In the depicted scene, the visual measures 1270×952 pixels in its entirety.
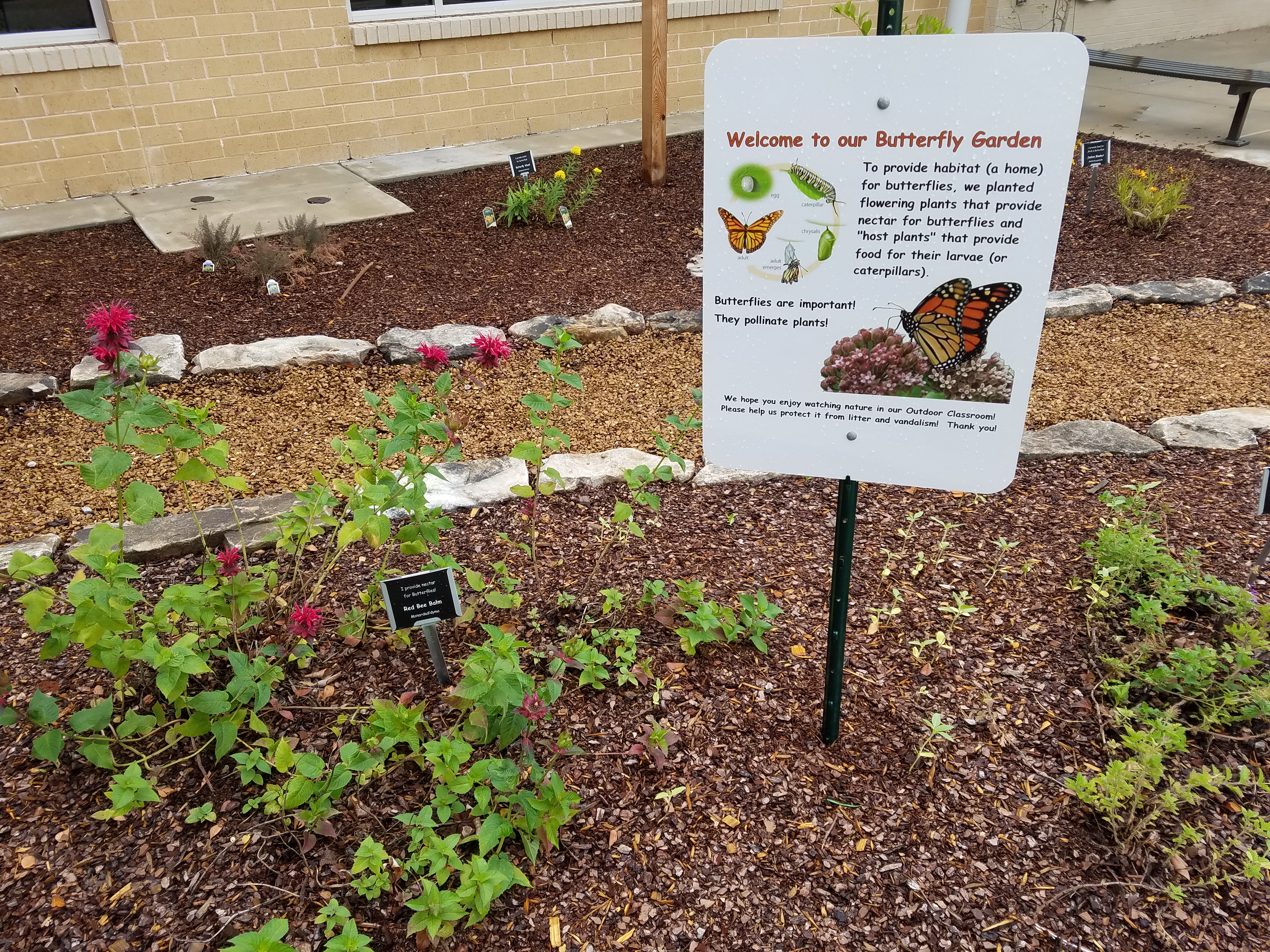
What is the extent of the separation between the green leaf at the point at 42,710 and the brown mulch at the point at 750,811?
21 cm

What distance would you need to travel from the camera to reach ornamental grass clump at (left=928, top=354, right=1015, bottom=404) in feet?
5.20

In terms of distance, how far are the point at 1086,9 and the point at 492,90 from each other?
8042mm

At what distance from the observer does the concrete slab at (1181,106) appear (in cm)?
769

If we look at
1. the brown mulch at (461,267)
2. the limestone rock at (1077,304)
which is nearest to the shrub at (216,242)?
the brown mulch at (461,267)

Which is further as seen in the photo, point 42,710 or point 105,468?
point 42,710

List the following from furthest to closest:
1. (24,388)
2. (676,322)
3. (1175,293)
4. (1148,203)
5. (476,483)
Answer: (1148,203), (1175,293), (676,322), (24,388), (476,483)

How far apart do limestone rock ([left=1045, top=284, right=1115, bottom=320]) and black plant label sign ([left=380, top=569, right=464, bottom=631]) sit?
397 cm

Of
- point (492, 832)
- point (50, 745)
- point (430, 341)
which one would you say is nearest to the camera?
point (492, 832)

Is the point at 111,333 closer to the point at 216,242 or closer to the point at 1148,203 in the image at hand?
the point at 216,242

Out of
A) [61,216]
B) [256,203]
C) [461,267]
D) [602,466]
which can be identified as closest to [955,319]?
[602,466]

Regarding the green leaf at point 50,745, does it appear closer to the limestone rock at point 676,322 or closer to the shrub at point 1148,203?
the limestone rock at point 676,322

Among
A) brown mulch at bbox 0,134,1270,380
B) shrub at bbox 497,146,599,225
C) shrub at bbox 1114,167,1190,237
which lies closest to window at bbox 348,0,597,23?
brown mulch at bbox 0,134,1270,380

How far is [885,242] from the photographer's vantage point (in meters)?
1.55

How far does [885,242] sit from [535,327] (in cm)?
290
